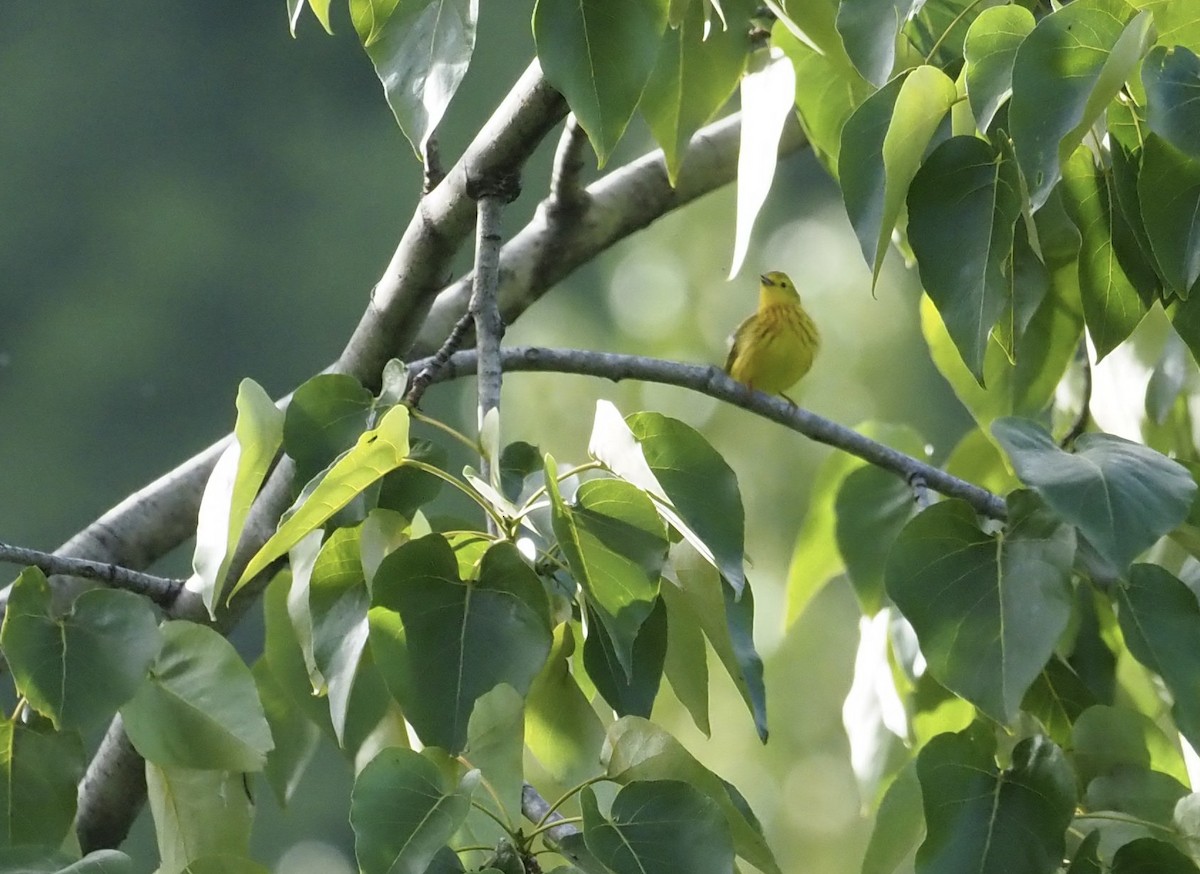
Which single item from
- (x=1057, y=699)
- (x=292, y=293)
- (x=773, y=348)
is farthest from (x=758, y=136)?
(x=292, y=293)

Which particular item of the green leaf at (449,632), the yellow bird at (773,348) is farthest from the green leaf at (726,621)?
the yellow bird at (773,348)

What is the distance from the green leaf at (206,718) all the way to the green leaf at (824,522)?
67 cm

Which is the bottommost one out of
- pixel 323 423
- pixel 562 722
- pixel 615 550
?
pixel 562 722

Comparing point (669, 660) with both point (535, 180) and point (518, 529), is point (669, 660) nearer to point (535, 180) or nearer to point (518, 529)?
point (518, 529)

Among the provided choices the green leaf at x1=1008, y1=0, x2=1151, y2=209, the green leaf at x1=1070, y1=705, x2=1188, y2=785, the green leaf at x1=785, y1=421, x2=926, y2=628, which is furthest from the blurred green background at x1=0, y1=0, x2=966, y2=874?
the green leaf at x1=1008, y1=0, x2=1151, y2=209

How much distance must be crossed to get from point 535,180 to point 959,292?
A: 8.94m

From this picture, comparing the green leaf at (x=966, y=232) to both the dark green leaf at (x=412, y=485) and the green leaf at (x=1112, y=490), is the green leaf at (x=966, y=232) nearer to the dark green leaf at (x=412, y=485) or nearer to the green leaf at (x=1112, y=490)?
the green leaf at (x=1112, y=490)

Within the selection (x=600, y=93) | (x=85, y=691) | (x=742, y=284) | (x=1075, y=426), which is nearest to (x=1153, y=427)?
(x=1075, y=426)

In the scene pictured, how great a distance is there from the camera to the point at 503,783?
88 centimetres

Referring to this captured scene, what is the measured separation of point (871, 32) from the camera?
3.18 ft

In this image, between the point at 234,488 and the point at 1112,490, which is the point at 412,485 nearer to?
the point at 234,488

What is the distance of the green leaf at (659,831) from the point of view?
85 centimetres

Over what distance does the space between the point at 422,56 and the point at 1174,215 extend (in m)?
0.49

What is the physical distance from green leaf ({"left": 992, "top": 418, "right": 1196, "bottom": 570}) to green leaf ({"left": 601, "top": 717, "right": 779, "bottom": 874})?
27 cm
